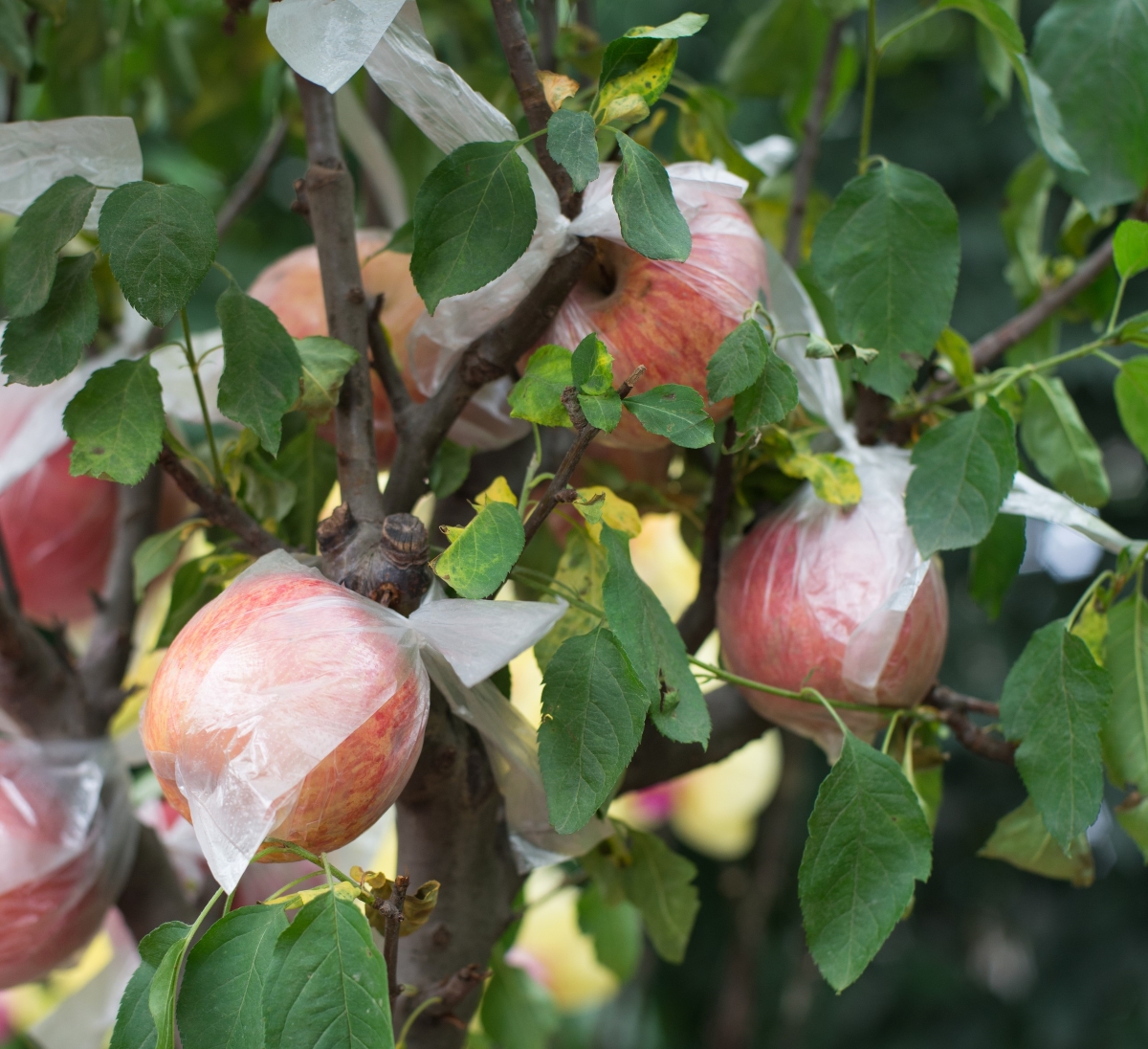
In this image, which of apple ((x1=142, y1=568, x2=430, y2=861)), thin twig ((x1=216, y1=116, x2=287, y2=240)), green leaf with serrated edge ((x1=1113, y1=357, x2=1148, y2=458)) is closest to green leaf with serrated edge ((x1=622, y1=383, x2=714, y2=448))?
apple ((x1=142, y1=568, x2=430, y2=861))

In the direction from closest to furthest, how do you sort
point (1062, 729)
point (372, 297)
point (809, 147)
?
point (1062, 729) → point (372, 297) → point (809, 147)

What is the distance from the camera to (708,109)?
1.72 feet

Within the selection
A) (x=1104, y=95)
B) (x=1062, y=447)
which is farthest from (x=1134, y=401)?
(x=1104, y=95)

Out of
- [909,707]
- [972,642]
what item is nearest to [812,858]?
[909,707]

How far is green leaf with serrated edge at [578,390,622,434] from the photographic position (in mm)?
314

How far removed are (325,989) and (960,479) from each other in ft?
0.89

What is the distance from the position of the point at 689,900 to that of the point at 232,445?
307 millimetres

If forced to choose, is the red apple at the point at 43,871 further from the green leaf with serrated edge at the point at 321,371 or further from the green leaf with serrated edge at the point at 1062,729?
the green leaf with serrated edge at the point at 1062,729

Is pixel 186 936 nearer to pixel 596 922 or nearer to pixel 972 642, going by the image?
pixel 596 922

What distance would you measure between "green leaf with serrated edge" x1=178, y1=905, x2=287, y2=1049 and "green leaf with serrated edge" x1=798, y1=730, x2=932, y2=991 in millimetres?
173

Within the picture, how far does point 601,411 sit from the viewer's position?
12.5 inches

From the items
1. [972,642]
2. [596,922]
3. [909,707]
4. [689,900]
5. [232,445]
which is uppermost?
[232,445]

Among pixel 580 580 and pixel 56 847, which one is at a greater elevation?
pixel 580 580

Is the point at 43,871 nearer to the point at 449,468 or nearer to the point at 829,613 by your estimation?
the point at 449,468
